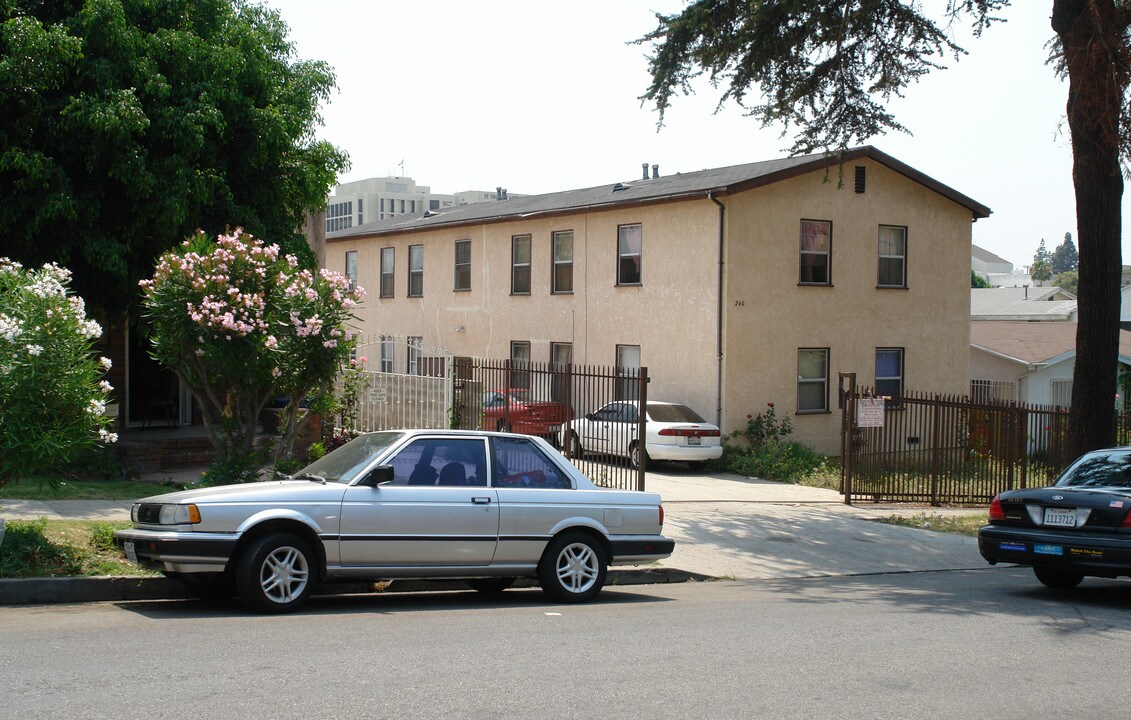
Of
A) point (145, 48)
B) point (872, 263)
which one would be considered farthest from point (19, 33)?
point (872, 263)

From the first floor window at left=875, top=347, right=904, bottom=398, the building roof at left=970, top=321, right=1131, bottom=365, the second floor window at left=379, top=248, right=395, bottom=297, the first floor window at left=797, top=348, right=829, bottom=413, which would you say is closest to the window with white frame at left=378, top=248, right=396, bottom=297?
the second floor window at left=379, top=248, right=395, bottom=297

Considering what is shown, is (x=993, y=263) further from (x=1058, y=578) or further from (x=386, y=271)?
(x=1058, y=578)

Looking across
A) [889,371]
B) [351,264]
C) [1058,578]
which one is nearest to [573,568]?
[1058,578]

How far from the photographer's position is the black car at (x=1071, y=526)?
1034 cm

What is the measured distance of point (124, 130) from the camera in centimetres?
1514

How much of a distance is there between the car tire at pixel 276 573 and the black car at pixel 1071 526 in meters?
6.67

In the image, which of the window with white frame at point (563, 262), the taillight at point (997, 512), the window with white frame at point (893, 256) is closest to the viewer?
the taillight at point (997, 512)

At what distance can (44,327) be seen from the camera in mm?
9484

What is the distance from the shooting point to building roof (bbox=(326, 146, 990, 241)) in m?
24.2

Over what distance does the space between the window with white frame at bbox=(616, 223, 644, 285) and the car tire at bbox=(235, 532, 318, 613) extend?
17.8m

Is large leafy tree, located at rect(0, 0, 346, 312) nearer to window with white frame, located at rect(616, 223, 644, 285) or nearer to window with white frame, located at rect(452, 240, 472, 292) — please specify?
window with white frame, located at rect(616, 223, 644, 285)

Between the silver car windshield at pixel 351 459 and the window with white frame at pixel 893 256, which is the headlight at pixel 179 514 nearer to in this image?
the silver car windshield at pixel 351 459

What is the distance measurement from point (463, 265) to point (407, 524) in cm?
2337

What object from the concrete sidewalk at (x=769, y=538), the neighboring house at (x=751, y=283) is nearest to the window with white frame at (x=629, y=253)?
the neighboring house at (x=751, y=283)
